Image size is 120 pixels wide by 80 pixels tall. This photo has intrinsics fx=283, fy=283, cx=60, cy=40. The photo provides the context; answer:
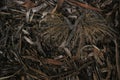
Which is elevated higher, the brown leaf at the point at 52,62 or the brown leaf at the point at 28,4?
the brown leaf at the point at 28,4

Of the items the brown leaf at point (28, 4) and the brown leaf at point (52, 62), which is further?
the brown leaf at point (28, 4)

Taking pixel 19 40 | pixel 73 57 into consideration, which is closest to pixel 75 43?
pixel 73 57

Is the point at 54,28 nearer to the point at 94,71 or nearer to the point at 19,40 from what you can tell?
the point at 19,40

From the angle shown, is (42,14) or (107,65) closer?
(107,65)

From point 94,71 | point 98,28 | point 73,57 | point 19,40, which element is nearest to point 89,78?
point 94,71

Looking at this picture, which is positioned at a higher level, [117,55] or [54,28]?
[54,28]

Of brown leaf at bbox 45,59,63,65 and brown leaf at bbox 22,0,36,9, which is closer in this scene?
brown leaf at bbox 45,59,63,65

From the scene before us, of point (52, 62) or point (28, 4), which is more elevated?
point (28, 4)

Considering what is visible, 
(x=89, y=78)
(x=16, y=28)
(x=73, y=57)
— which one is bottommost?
(x=89, y=78)

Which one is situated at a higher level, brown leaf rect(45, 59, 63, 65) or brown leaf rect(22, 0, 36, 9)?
brown leaf rect(22, 0, 36, 9)

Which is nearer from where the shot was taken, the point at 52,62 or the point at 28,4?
the point at 52,62
